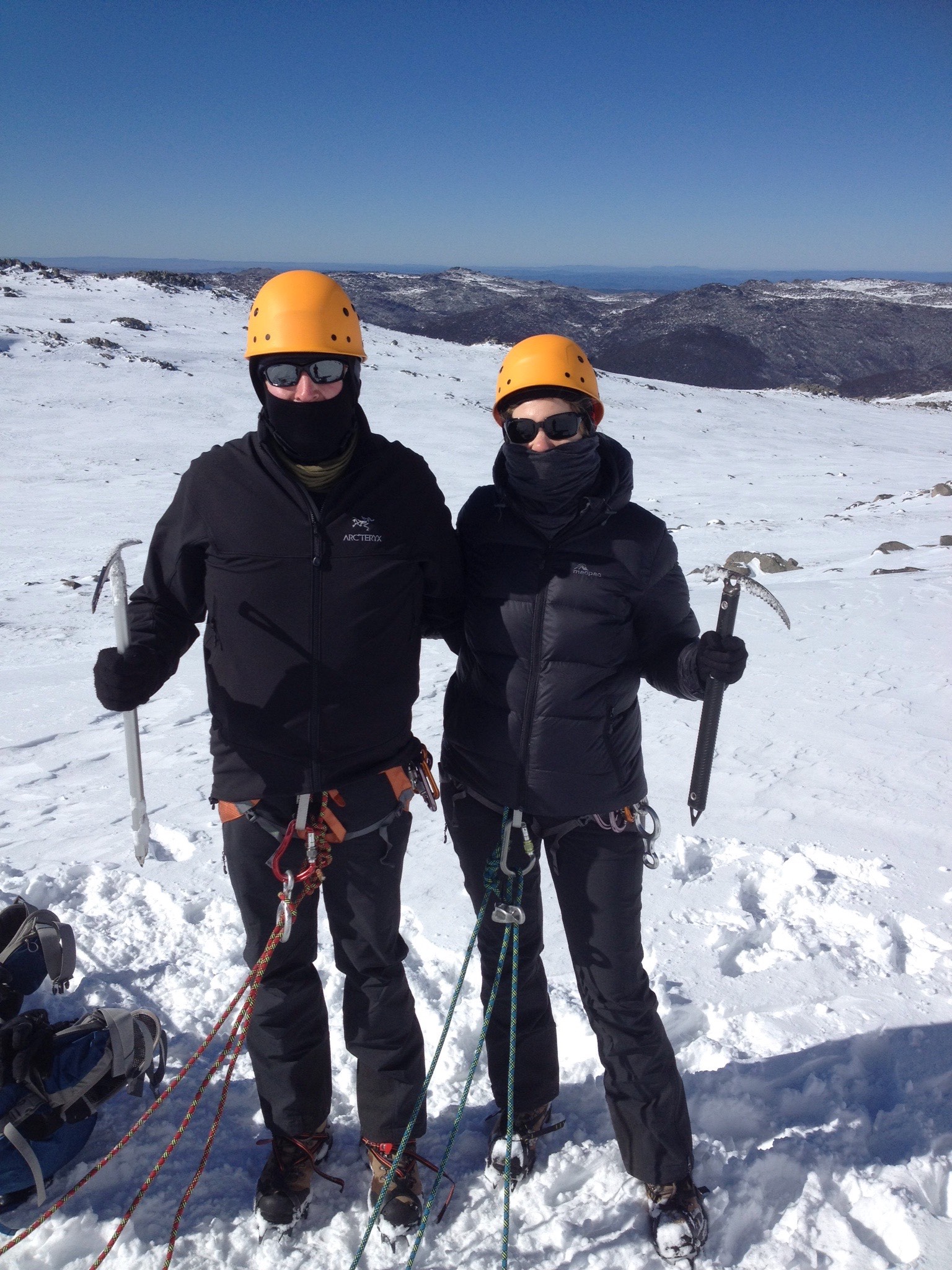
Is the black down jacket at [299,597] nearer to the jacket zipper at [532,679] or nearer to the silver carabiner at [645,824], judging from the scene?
the jacket zipper at [532,679]

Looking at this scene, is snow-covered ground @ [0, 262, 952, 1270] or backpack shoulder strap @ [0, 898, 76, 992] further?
backpack shoulder strap @ [0, 898, 76, 992]

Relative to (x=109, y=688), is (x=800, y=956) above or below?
below

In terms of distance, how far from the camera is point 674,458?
20219 mm

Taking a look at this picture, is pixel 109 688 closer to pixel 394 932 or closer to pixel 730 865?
pixel 394 932

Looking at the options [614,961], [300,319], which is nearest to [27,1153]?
[614,961]

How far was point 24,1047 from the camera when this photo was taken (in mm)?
2178

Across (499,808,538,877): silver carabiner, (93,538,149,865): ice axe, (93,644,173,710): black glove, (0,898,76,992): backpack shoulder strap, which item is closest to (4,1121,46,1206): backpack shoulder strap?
(0,898,76,992): backpack shoulder strap

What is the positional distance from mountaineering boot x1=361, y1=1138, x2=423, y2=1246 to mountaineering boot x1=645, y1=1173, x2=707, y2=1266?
64 centimetres

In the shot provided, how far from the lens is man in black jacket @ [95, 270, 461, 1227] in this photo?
6.54ft

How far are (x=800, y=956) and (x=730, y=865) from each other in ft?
1.94

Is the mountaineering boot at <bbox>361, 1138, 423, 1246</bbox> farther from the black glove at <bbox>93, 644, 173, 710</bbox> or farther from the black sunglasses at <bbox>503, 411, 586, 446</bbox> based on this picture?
the black sunglasses at <bbox>503, 411, 586, 446</bbox>

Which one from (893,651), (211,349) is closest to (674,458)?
(893,651)

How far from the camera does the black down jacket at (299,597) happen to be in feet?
6.50

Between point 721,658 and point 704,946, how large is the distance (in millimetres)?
1703
